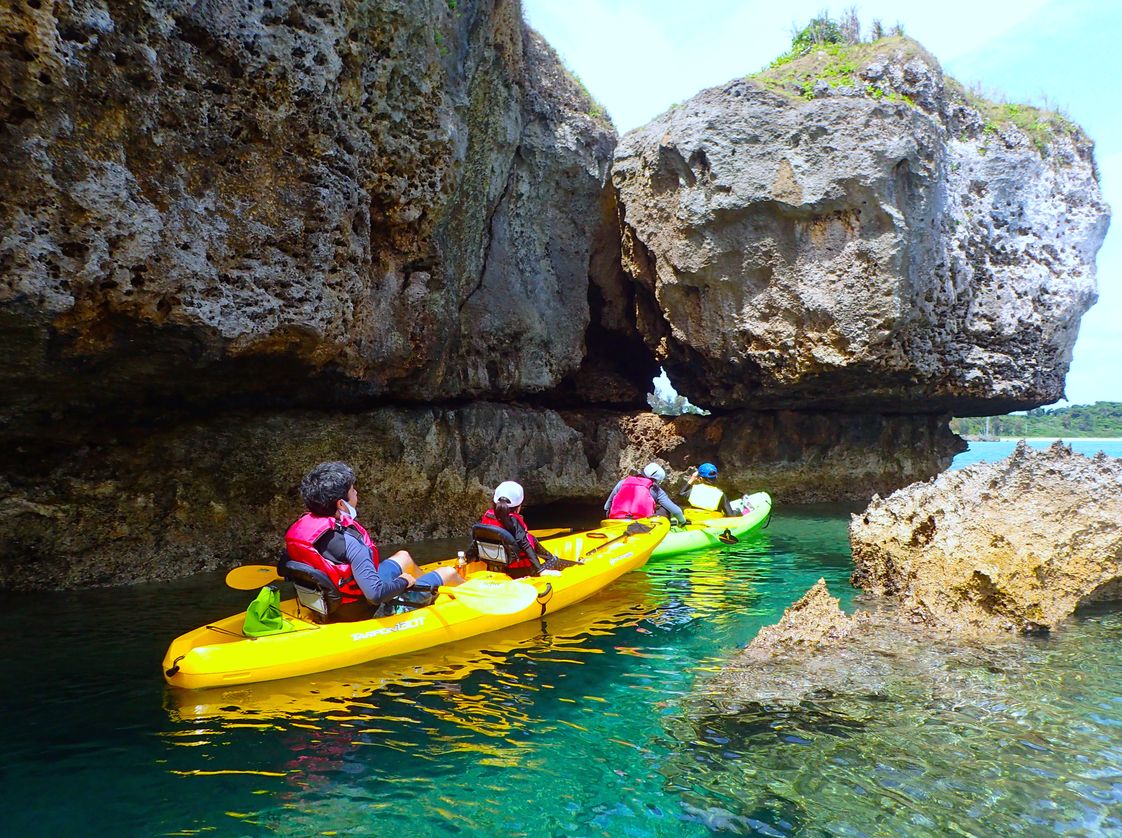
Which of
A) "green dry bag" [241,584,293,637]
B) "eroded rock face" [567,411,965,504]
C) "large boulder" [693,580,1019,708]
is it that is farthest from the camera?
"eroded rock face" [567,411,965,504]

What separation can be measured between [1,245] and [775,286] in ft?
36.5

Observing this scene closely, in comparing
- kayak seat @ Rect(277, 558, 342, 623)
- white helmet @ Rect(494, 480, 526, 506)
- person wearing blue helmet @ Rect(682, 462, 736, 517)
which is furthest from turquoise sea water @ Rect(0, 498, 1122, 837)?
person wearing blue helmet @ Rect(682, 462, 736, 517)

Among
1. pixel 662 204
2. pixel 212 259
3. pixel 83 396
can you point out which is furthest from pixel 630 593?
pixel 662 204

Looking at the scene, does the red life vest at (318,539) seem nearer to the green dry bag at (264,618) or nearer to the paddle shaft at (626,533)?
the green dry bag at (264,618)

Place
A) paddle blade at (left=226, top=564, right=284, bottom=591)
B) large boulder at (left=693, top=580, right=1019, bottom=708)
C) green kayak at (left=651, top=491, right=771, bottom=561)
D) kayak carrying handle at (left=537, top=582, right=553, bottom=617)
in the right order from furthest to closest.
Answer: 1. green kayak at (left=651, top=491, right=771, bottom=561)
2. kayak carrying handle at (left=537, top=582, right=553, bottom=617)
3. paddle blade at (left=226, top=564, right=284, bottom=591)
4. large boulder at (left=693, top=580, right=1019, bottom=708)

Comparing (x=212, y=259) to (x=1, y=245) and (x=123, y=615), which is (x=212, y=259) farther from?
(x=123, y=615)

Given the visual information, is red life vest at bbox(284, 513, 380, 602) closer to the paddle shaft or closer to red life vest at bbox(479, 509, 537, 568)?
red life vest at bbox(479, 509, 537, 568)

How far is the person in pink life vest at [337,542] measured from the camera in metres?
5.45

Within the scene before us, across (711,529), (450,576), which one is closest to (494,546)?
(450,576)

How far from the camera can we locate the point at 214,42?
7125 millimetres

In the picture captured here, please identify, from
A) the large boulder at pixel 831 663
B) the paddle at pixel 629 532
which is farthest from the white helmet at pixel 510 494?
the large boulder at pixel 831 663

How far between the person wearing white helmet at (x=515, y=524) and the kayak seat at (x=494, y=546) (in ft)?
0.17

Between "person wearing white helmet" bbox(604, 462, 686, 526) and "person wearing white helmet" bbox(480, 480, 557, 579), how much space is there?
282 centimetres

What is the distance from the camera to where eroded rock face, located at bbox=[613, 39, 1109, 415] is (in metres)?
12.5
